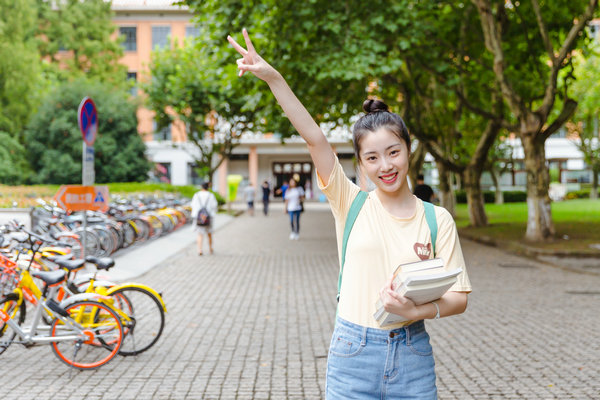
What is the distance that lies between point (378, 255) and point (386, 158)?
34 cm

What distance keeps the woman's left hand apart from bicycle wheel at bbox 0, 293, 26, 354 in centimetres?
476

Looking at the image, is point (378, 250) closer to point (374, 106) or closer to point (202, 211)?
point (374, 106)

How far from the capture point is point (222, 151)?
36562 millimetres

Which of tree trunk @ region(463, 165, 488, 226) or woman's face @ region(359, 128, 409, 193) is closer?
woman's face @ region(359, 128, 409, 193)

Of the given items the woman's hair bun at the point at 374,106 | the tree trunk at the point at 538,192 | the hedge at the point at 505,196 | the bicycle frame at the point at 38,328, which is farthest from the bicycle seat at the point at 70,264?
the hedge at the point at 505,196

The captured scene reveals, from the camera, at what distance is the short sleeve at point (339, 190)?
240cm

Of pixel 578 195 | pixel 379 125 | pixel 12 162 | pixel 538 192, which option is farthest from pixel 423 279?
pixel 578 195

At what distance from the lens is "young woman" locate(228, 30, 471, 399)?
2326mm

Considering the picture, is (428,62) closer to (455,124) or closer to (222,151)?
(455,124)

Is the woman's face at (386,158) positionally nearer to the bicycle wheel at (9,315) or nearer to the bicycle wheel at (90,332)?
the bicycle wheel at (90,332)

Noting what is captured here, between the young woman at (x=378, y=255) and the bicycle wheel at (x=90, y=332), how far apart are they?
3860 mm

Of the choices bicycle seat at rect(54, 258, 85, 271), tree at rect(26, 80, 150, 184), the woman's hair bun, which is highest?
tree at rect(26, 80, 150, 184)

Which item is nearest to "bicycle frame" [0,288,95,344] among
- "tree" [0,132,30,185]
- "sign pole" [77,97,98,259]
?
"sign pole" [77,97,98,259]

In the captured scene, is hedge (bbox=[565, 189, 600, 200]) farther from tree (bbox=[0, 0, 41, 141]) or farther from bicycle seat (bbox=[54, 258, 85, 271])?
bicycle seat (bbox=[54, 258, 85, 271])
